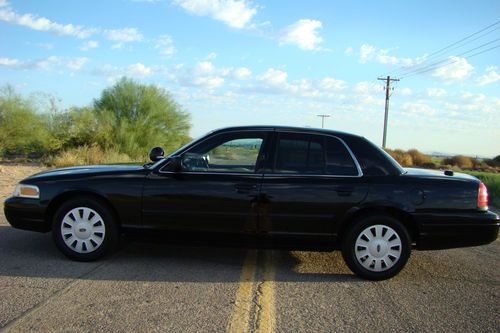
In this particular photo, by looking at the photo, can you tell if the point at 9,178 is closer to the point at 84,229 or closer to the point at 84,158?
the point at 84,158

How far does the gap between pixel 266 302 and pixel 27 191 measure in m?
3.20

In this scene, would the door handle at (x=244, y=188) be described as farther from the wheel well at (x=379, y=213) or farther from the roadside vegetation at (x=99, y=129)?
the roadside vegetation at (x=99, y=129)

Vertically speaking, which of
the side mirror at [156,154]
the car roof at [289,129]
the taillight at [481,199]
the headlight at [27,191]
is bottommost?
the headlight at [27,191]

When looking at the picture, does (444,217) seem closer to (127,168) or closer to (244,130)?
(244,130)

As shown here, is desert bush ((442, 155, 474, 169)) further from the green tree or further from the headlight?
the headlight

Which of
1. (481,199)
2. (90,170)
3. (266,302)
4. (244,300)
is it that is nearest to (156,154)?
(90,170)

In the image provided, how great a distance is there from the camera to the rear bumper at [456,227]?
530 cm

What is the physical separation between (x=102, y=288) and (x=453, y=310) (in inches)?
130

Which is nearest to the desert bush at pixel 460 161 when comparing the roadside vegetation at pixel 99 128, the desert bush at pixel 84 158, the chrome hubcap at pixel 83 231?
the roadside vegetation at pixel 99 128

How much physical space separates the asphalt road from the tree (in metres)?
18.9

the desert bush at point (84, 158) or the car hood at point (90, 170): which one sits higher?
the car hood at point (90, 170)

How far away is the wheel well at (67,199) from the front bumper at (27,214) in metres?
0.07

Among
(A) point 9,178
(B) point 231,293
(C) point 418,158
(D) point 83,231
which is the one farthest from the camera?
(C) point 418,158

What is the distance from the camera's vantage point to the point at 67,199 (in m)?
5.66
